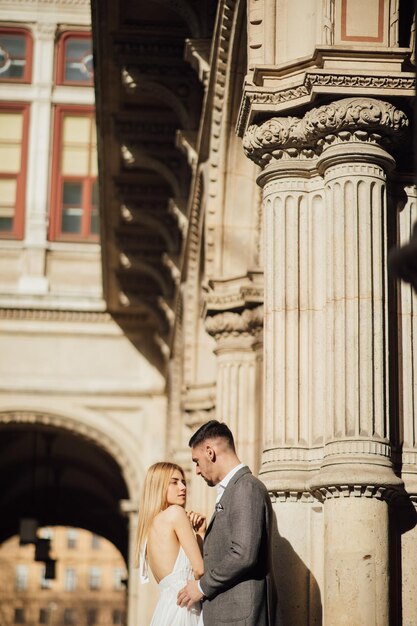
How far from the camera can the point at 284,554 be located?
8.24 metres

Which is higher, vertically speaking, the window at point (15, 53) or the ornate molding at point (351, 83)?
the window at point (15, 53)

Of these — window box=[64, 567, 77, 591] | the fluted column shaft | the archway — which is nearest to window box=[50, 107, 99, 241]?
the archway

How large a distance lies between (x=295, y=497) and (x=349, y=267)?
1287mm

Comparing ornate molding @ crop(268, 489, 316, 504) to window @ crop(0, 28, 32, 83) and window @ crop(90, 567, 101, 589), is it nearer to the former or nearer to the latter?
window @ crop(0, 28, 32, 83)

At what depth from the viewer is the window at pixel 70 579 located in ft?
298

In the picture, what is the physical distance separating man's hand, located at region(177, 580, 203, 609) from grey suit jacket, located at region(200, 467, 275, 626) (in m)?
0.06

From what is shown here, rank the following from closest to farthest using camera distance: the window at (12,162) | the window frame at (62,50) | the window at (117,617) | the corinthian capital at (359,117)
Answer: the corinthian capital at (359,117) → the window at (12,162) → the window frame at (62,50) → the window at (117,617)

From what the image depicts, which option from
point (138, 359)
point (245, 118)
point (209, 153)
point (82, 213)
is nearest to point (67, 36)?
point (82, 213)

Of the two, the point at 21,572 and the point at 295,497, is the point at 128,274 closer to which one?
the point at 295,497

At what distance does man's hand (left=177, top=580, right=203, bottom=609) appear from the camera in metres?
7.21

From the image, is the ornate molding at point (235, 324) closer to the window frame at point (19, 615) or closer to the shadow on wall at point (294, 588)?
the shadow on wall at point (294, 588)

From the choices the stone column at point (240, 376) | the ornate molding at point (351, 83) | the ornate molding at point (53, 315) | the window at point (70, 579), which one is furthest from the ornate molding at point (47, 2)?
the window at point (70, 579)

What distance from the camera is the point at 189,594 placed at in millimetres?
7254

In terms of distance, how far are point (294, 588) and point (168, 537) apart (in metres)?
0.89
